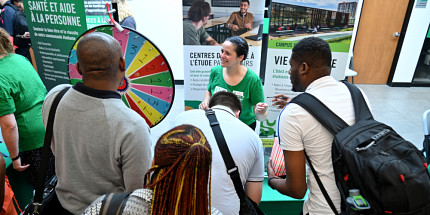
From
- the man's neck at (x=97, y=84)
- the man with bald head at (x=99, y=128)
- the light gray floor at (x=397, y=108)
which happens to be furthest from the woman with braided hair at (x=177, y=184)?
the light gray floor at (x=397, y=108)

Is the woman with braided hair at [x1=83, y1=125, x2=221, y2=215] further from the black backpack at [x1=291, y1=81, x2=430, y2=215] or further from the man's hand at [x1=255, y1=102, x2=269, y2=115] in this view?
the man's hand at [x1=255, y1=102, x2=269, y2=115]

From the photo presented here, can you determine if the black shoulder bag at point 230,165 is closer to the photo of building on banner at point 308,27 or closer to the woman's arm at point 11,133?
the woman's arm at point 11,133

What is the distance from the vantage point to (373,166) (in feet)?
3.38

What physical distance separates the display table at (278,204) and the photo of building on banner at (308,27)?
0.53m

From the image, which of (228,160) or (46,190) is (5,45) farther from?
(228,160)

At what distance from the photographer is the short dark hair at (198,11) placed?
2747 millimetres

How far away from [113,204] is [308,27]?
93.3 inches

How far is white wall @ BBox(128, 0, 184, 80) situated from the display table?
3.82 m

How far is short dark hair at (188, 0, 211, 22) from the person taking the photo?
9.01ft

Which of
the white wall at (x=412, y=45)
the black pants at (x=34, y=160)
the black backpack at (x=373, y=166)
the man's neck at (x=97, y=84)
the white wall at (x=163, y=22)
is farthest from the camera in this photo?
the white wall at (x=412, y=45)

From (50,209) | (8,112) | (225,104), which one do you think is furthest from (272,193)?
(8,112)

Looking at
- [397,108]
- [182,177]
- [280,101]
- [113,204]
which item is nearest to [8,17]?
[280,101]

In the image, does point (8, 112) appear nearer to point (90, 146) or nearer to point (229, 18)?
point (90, 146)

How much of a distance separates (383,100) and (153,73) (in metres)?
5.23
